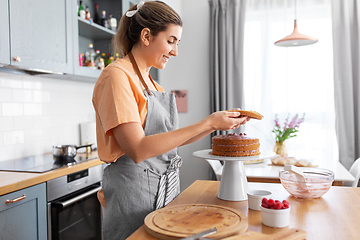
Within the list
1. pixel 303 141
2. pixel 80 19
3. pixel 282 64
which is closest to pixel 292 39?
pixel 282 64

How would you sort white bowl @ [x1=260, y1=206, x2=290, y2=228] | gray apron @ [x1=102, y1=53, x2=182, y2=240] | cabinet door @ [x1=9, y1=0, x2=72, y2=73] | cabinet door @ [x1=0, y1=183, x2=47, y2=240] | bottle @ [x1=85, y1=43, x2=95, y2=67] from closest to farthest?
white bowl @ [x1=260, y1=206, x2=290, y2=228]
gray apron @ [x1=102, y1=53, x2=182, y2=240]
cabinet door @ [x1=0, y1=183, x2=47, y2=240]
cabinet door @ [x1=9, y1=0, x2=72, y2=73]
bottle @ [x1=85, y1=43, x2=95, y2=67]

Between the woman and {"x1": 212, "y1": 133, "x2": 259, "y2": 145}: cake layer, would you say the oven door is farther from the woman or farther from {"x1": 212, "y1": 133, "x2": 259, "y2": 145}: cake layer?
{"x1": 212, "y1": 133, "x2": 259, "y2": 145}: cake layer

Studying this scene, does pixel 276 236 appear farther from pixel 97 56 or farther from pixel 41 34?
pixel 97 56

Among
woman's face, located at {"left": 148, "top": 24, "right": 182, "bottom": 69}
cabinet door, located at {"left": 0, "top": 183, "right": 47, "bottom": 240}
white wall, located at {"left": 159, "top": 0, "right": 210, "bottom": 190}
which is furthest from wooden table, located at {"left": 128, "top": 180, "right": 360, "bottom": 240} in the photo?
white wall, located at {"left": 159, "top": 0, "right": 210, "bottom": 190}

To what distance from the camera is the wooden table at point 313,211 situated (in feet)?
3.18

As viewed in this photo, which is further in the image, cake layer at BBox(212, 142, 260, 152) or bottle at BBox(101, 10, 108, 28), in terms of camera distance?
bottle at BBox(101, 10, 108, 28)

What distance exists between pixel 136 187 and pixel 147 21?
64 centimetres

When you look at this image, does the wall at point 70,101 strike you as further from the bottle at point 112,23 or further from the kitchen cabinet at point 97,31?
the bottle at point 112,23

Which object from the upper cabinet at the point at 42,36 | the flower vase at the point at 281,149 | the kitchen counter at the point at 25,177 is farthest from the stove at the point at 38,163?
the flower vase at the point at 281,149

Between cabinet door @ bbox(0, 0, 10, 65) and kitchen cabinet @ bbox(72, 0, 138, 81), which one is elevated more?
kitchen cabinet @ bbox(72, 0, 138, 81)

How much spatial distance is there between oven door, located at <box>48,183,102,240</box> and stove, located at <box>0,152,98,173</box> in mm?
215

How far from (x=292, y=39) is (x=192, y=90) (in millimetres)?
1626

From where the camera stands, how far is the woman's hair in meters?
1.26

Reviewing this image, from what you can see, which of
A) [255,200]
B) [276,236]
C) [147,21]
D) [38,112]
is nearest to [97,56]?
[38,112]
